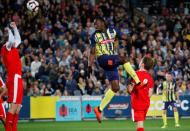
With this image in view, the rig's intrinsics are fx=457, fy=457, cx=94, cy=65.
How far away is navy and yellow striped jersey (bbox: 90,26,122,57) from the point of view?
34.3ft

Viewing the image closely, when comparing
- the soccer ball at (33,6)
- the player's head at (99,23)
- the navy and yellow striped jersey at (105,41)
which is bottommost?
the navy and yellow striped jersey at (105,41)

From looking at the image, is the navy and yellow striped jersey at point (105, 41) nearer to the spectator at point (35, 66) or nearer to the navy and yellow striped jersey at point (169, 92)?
the navy and yellow striped jersey at point (169, 92)

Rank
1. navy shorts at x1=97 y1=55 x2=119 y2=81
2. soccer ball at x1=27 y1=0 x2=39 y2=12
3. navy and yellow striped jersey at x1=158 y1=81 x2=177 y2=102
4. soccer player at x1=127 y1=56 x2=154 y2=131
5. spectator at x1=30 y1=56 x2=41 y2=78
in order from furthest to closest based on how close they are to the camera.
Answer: spectator at x1=30 y1=56 x2=41 y2=78 < navy and yellow striped jersey at x1=158 y1=81 x2=177 y2=102 < soccer ball at x1=27 y1=0 x2=39 y2=12 < navy shorts at x1=97 y1=55 x2=119 y2=81 < soccer player at x1=127 y1=56 x2=154 y2=131

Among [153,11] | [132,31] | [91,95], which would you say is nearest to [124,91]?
[91,95]

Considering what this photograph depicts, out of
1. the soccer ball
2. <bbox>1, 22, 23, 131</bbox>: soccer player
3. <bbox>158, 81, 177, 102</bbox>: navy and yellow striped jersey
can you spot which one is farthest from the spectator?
<bbox>1, 22, 23, 131</bbox>: soccer player

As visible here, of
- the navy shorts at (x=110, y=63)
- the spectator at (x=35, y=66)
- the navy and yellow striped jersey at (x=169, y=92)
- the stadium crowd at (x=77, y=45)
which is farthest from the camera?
the spectator at (x=35, y=66)

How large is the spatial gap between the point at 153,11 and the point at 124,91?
33.1 ft

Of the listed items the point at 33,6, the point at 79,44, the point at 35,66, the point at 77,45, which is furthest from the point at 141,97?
the point at 77,45

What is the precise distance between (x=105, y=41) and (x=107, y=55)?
35 cm

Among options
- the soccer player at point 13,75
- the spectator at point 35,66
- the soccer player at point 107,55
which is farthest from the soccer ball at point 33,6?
the soccer player at point 107,55

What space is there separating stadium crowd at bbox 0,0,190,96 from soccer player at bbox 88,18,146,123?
9.67 metres

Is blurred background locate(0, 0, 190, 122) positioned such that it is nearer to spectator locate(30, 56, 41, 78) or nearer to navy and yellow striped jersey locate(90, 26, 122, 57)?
spectator locate(30, 56, 41, 78)

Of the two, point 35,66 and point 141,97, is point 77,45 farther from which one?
point 141,97

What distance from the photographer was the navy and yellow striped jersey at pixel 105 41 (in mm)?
10445
